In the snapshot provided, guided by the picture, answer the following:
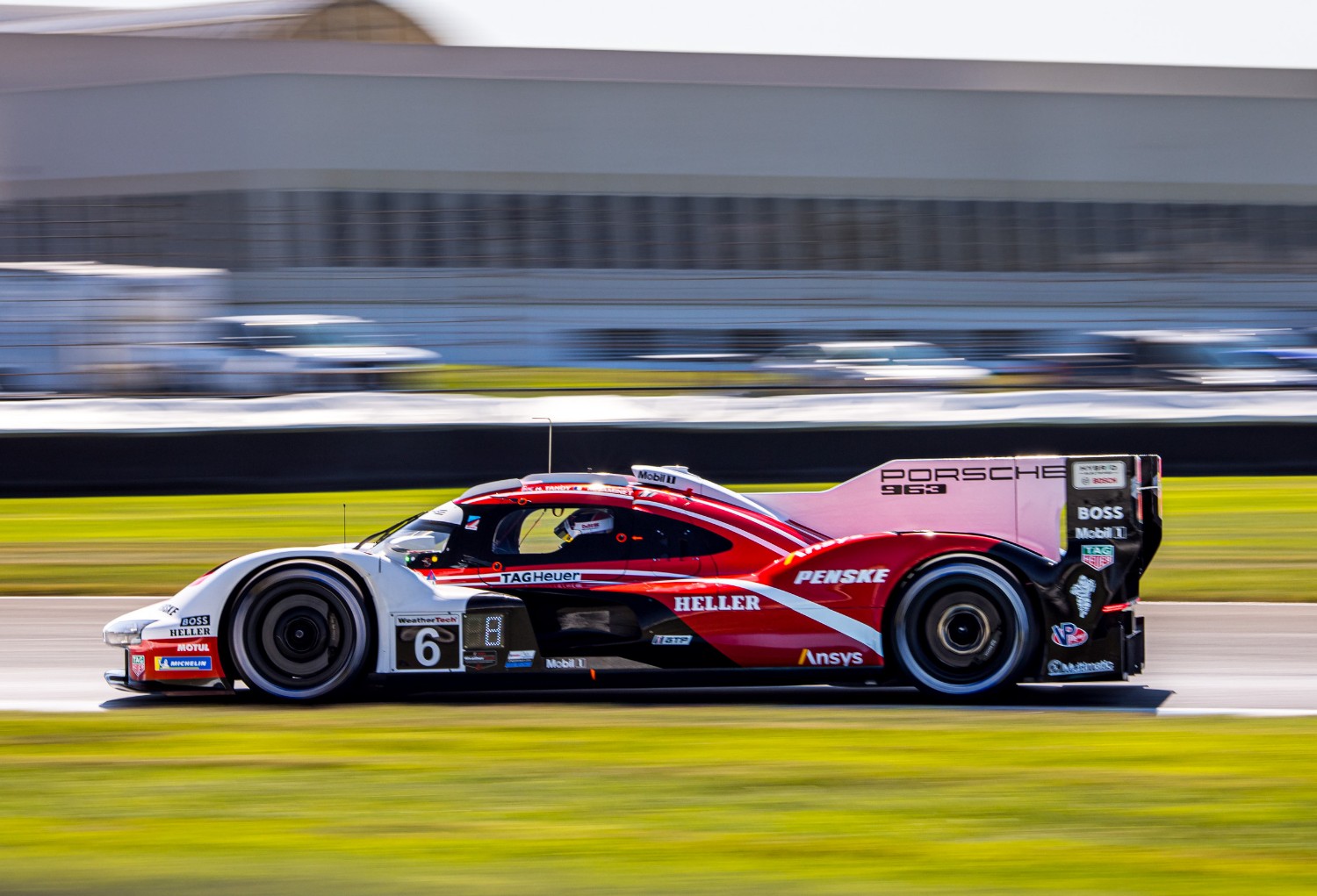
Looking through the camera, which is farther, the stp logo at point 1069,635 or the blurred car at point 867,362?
the blurred car at point 867,362

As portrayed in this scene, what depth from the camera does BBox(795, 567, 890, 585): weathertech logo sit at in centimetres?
704

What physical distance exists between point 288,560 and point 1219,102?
118ft

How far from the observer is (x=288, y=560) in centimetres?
724

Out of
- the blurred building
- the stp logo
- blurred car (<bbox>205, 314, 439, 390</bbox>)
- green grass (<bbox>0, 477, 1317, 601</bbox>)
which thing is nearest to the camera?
the stp logo

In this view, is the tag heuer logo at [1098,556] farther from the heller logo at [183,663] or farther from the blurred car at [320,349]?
the blurred car at [320,349]

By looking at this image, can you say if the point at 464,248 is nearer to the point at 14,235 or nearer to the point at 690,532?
the point at 14,235

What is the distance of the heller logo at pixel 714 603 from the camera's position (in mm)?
7043

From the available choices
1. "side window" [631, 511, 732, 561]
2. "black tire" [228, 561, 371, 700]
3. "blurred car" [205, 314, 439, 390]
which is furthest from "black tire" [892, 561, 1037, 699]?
"blurred car" [205, 314, 439, 390]

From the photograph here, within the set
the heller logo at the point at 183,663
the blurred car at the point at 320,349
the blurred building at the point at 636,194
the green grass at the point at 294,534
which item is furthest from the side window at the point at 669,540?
the blurred building at the point at 636,194

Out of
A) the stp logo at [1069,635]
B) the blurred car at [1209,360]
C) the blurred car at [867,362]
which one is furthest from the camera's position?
the blurred car at [1209,360]

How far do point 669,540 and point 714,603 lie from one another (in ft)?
1.36

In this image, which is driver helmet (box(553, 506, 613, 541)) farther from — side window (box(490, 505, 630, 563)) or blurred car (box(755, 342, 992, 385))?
blurred car (box(755, 342, 992, 385))

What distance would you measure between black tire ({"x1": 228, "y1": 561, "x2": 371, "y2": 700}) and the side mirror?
0.32 meters

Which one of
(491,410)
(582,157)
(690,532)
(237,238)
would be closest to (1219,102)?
(582,157)
